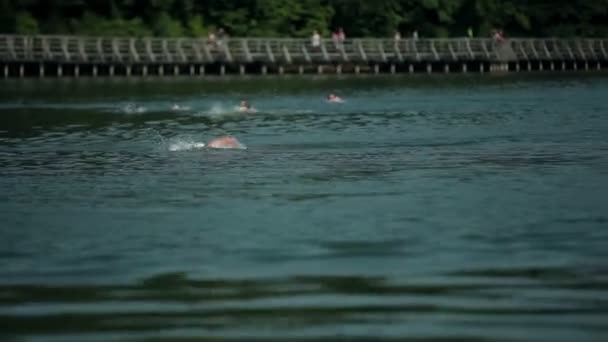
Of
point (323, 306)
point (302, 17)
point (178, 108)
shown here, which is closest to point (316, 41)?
point (302, 17)

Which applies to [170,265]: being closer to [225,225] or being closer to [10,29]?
[225,225]

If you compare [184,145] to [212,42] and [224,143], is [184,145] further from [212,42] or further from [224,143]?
[212,42]

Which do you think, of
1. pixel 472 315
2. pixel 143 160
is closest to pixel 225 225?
pixel 472 315

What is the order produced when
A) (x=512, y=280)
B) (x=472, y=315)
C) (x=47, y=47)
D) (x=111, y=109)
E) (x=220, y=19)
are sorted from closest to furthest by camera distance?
(x=472, y=315) < (x=512, y=280) < (x=111, y=109) < (x=47, y=47) < (x=220, y=19)

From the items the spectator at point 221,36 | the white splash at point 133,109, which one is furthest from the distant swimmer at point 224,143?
the spectator at point 221,36

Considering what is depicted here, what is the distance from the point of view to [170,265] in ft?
58.2

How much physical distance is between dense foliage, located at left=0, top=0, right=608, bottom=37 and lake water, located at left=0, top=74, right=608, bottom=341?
47.7 m

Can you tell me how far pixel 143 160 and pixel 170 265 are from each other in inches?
581

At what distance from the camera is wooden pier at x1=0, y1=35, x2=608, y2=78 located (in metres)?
84.5

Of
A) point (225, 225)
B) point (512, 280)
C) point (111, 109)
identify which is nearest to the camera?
point (512, 280)

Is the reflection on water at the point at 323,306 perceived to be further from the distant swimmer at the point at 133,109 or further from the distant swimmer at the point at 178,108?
the distant swimmer at the point at 178,108

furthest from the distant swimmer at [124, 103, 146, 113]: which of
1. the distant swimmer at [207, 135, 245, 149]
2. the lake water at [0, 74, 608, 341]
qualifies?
the distant swimmer at [207, 135, 245, 149]

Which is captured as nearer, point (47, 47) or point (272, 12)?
point (47, 47)

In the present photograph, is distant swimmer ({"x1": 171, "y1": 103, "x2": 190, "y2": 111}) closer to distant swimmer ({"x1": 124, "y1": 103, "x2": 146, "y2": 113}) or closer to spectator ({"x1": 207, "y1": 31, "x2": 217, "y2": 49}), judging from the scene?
distant swimmer ({"x1": 124, "y1": 103, "x2": 146, "y2": 113})
